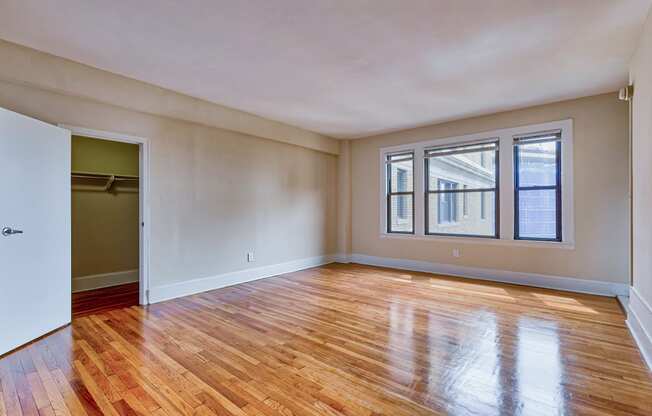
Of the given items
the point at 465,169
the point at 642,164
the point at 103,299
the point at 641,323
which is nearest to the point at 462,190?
the point at 465,169

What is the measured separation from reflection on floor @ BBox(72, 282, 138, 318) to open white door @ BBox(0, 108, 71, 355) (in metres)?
0.53

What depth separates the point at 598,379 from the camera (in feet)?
6.81

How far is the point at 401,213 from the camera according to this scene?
6020mm

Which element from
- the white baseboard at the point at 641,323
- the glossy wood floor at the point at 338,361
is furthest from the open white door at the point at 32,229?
the white baseboard at the point at 641,323

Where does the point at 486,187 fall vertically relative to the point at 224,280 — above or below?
above

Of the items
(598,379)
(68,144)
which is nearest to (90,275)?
(68,144)

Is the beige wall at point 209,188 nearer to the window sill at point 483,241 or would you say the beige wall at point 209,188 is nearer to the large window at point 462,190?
the window sill at point 483,241

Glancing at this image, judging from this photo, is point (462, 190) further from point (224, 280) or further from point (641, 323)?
point (224, 280)

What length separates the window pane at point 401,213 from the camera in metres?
5.91

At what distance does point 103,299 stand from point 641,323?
5.46 meters

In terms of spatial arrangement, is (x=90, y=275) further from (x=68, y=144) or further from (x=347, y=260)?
(x=347, y=260)

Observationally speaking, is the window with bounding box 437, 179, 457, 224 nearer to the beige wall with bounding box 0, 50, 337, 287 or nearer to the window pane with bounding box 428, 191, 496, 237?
the window pane with bounding box 428, 191, 496, 237

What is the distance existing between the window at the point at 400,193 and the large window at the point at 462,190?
13.4 inches

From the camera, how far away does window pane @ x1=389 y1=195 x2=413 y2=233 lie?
233 inches
